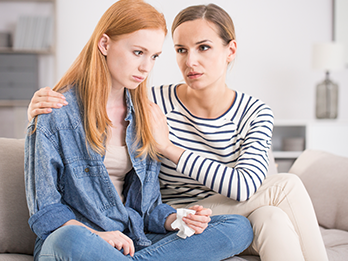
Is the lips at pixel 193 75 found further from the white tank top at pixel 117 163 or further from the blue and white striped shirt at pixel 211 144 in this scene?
the white tank top at pixel 117 163

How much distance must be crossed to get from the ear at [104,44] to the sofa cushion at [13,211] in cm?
51

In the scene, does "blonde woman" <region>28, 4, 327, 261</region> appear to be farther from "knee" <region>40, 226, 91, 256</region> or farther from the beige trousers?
"knee" <region>40, 226, 91, 256</region>

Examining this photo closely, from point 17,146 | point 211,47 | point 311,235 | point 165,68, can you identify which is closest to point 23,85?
point 165,68

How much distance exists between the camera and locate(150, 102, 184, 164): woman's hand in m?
1.27

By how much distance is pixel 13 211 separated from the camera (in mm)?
1188

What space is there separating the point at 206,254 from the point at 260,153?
0.44 m

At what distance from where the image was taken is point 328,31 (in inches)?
142

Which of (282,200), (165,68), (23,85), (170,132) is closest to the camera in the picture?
(282,200)

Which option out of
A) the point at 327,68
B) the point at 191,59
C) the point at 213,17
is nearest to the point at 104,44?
the point at 191,59

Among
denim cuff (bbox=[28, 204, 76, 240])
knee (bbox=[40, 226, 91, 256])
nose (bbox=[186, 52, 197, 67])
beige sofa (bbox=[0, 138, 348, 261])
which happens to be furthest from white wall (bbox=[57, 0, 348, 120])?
knee (bbox=[40, 226, 91, 256])

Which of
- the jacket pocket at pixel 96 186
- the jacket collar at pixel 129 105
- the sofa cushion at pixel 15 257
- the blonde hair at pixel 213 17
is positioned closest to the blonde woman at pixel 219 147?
the blonde hair at pixel 213 17

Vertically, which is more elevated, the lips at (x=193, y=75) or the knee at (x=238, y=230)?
the lips at (x=193, y=75)

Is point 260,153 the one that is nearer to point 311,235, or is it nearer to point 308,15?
point 311,235

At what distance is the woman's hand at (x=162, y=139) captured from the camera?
1.27 metres
